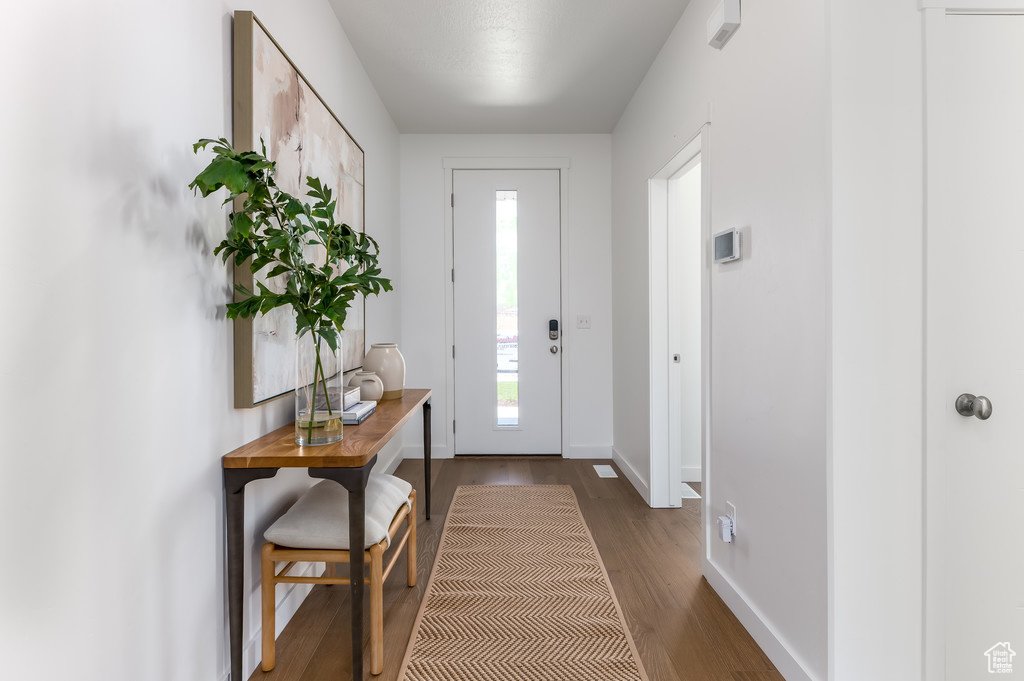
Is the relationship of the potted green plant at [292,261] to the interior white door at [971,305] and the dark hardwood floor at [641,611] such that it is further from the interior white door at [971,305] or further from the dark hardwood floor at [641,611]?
the interior white door at [971,305]

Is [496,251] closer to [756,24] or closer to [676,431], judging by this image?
[676,431]

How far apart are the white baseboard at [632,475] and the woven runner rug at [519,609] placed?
505 millimetres

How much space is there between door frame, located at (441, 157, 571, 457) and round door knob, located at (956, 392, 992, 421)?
2929 millimetres

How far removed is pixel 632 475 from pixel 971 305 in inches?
95.6

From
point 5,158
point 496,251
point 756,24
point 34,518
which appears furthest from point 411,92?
point 34,518

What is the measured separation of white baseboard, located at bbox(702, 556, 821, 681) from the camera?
5.11 feet

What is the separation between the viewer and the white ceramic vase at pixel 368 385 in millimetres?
2342

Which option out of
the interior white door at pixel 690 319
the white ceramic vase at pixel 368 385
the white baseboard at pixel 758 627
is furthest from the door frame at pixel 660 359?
the white ceramic vase at pixel 368 385

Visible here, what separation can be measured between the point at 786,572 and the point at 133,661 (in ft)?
5.59

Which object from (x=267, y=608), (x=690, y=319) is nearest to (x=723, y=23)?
(x=690, y=319)

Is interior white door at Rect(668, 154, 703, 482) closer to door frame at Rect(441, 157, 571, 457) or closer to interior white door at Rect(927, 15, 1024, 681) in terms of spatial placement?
door frame at Rect(441, 157, 571, 457)

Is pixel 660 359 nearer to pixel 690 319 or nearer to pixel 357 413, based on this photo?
pixel 690 319

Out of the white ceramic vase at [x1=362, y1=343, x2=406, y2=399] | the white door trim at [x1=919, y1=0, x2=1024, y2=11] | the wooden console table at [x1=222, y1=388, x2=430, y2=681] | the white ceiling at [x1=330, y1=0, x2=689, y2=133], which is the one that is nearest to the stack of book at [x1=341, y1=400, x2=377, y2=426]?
the wooden console table at [x1=222, y1=388, x2=430, y2=681]

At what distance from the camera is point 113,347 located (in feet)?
3.58
